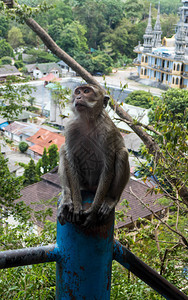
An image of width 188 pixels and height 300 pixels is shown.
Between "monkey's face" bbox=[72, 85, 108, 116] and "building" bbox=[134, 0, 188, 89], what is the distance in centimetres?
2822

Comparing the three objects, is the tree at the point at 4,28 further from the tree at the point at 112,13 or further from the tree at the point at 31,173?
the tree at the point at 31,173

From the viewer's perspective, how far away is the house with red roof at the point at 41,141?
61.3 ft

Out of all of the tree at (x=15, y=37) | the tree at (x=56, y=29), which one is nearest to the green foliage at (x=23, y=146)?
the tree at (x=56, y=29)

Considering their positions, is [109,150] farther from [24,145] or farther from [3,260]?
[24,145]

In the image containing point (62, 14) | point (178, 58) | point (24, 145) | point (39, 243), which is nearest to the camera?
point (39, 243)

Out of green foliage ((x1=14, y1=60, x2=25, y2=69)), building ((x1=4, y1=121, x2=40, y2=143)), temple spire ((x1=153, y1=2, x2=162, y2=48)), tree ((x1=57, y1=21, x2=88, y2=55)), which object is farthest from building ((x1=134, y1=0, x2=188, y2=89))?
building ((x1=4, y1=121, x2=40, y2=143))

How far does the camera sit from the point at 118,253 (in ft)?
4.65

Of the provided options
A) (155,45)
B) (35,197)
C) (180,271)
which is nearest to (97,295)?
(180,271)

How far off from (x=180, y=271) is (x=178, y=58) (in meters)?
26.9

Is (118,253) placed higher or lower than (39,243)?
higher

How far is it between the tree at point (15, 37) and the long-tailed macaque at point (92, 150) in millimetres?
38479

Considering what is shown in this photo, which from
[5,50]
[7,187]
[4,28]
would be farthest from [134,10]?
[7,187]

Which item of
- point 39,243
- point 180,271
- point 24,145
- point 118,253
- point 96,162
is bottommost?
point 24,145

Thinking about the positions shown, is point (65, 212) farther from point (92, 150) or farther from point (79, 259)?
point (92, 150)
